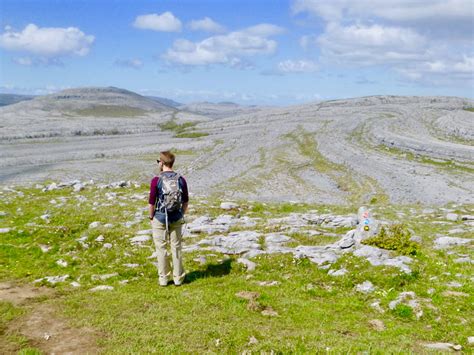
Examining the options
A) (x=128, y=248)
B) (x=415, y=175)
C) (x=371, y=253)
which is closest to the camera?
(x=371, y=253)

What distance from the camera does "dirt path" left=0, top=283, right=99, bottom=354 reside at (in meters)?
10.7

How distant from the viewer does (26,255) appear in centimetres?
1933

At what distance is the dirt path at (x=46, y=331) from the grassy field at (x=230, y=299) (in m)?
0.10

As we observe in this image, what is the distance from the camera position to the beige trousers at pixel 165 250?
1526cm

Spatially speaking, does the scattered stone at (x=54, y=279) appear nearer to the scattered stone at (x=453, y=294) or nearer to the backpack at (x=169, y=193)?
the backpack at (x=169, y=193)

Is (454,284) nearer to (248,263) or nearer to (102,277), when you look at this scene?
(248,263)

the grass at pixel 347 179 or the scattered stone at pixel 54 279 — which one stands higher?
the scattered stone at pixel 54 279

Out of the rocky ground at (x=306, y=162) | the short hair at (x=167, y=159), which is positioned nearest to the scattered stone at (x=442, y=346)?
the short hair at (x=167, y=159)

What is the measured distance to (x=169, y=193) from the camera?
48.9 feet

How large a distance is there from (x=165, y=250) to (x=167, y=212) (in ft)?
4.62

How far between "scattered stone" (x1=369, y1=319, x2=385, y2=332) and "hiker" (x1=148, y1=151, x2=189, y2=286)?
264 inches

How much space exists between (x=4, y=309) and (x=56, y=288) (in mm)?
2501

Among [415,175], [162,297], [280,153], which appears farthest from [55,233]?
[280,153]

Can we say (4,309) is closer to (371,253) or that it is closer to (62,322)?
(62,322)
